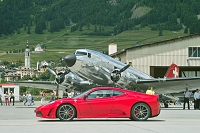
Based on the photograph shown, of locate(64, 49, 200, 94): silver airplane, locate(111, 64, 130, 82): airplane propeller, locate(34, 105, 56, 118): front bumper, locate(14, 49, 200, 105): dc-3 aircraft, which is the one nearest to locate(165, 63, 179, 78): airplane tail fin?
locate(14, 49, 200, 105): dc-3 aircraft

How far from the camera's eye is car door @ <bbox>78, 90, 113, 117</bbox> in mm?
21031

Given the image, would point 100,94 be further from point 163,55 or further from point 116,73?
point 163,55

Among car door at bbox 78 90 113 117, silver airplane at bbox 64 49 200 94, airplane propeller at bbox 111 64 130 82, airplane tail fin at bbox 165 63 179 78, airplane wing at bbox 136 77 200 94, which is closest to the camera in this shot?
car door at bbox 78 90 113 117

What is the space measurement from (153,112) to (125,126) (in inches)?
121

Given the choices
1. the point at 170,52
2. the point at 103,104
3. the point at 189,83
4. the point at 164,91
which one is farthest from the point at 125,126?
the point at 170,52

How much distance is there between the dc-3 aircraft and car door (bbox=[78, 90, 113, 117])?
46.7ft

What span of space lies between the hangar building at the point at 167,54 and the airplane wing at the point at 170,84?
19.7 meters

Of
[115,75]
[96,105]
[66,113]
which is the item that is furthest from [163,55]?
[66,113]

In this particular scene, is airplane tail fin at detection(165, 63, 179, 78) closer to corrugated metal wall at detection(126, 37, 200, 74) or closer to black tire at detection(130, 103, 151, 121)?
corrugated metal wall at detection(126, 37, 200, 74)

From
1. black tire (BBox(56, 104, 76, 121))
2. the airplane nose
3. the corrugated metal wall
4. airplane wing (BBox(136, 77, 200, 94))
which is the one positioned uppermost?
the corrugated metal wall

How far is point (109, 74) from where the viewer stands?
36.8m

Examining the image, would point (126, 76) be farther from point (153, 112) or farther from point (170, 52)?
point (170, 52)

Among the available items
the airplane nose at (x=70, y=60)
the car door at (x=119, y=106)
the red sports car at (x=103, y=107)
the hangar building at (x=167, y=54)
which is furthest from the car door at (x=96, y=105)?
the hangar building at (x=167, y=54)

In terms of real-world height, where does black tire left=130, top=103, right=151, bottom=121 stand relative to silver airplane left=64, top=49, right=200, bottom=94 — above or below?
below
